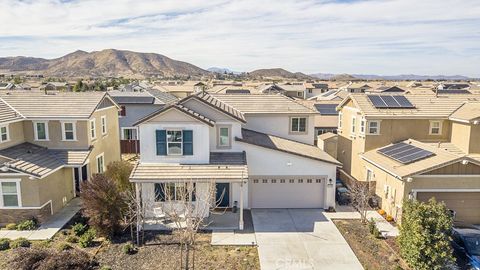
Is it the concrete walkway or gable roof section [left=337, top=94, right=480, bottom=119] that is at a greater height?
gable roof section [left=337, top=94, right=480, bottom=119]

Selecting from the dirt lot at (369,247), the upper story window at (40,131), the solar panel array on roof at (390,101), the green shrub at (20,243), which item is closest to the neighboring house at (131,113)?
the upper story window at (40,131)

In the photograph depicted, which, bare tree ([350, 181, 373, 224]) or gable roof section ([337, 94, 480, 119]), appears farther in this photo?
gable roof section ([337, 94, 480, 119])

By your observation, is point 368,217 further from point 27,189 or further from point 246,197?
point 27,189

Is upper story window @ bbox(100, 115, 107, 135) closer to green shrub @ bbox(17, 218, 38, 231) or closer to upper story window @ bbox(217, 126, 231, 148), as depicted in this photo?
green shrub @ bbox(17, 218, 38, 231)

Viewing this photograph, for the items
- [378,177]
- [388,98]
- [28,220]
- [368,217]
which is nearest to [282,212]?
[368,217]

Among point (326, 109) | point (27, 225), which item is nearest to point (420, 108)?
point (326, 109)

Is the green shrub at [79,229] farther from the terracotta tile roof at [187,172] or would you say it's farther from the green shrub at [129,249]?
the terracotta tile roof at [187,172]

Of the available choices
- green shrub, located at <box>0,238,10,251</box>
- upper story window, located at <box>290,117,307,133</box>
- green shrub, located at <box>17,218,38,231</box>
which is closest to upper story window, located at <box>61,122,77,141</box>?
green shrub, located at <box>17,218,38,231</box>
